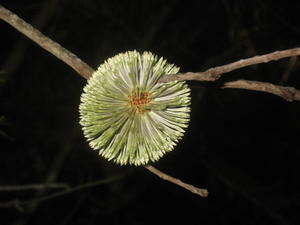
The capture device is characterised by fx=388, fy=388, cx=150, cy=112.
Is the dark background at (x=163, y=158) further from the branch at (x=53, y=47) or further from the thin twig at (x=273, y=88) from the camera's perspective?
the thin twig at (x=273, y=88)

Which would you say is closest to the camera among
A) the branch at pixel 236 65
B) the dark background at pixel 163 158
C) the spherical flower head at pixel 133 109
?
the branch at pixel 236 65

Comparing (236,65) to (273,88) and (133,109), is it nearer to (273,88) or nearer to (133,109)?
(273,88)

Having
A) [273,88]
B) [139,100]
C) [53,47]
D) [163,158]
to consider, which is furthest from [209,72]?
[163,158]

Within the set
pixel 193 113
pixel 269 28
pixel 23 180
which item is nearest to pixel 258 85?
pixel 269 28

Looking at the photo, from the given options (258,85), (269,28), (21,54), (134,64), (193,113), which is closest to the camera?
(258,85)

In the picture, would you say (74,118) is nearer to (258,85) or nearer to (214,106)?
(214,106)

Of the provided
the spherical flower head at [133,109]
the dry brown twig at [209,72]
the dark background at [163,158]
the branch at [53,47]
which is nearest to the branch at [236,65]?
the dry brown twig at [209,72]
